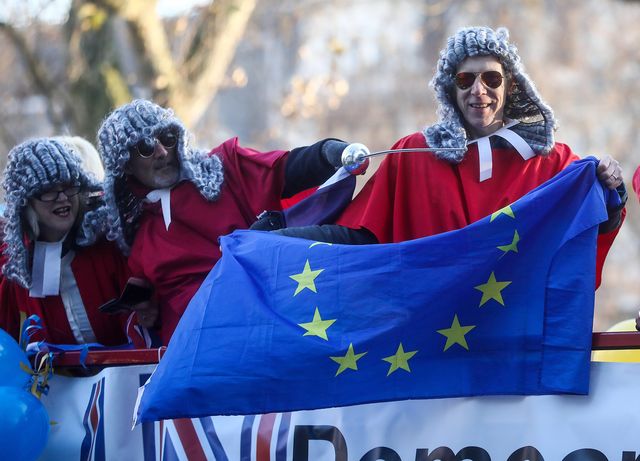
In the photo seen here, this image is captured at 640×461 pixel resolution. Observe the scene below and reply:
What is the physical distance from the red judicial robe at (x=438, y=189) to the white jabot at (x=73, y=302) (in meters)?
1.48

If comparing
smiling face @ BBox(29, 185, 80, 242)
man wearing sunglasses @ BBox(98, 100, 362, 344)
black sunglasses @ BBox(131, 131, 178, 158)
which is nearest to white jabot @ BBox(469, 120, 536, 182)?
man wearing sunglasses @ BBox(98, 100, 362, 344)

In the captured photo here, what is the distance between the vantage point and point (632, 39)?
854 inches

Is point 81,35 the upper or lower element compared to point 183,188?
upper

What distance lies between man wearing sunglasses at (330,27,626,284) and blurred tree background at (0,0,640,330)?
699cm

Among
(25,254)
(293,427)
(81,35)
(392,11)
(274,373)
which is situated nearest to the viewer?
(274,373)

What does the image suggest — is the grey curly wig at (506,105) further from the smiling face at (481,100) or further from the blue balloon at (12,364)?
the blue balloon at (12,364)

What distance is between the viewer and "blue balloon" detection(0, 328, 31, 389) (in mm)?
5453

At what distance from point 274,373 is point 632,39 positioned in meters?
18.4

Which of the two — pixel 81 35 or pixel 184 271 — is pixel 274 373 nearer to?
pixel 184 271

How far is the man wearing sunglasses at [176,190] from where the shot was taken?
5.70 meters

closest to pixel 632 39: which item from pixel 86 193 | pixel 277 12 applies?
pixel 277 12

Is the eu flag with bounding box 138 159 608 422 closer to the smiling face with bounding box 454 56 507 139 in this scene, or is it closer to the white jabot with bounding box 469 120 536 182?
the white jabot with bounding box 469 120 536 182

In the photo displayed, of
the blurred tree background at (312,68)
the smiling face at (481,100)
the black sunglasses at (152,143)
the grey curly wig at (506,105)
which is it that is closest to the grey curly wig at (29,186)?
the black sunglasses at (152,143)

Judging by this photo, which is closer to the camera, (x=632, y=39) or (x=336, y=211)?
(x=336, y=211)
